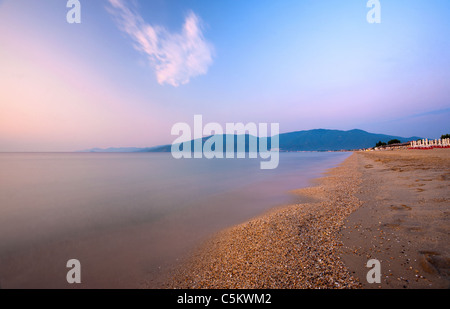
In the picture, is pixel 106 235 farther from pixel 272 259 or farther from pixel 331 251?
pixel 331 251

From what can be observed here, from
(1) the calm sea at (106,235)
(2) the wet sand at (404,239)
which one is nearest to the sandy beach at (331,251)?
(2) the wet sand at (404,239)

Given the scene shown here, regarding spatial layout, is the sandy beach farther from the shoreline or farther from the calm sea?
the calm sea

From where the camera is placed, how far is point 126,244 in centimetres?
642

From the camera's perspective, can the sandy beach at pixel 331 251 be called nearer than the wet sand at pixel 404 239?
No

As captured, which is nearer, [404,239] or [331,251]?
[331,251]

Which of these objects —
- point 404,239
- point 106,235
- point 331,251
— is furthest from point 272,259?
point 106,235

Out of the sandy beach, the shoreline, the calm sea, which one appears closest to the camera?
the sandy beach

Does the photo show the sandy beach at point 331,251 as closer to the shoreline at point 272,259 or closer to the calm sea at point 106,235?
the shoreline at point 272,259

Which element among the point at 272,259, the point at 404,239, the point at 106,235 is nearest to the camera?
the point at 272,259

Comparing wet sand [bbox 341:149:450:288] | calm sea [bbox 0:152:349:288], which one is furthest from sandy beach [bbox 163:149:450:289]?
calm sea [bbox 0:152:349:288]

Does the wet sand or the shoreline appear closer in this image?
the wet sand

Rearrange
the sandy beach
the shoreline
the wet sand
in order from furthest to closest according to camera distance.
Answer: the shoreline < the sandy beach < the wet sand

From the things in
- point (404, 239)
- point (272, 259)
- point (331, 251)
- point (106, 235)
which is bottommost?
point (106, 235)
